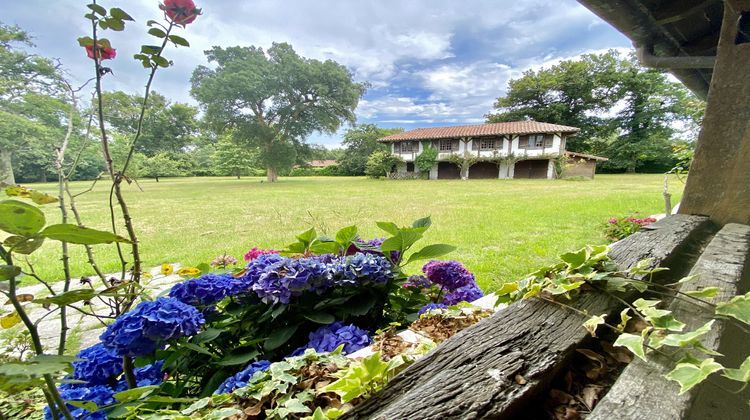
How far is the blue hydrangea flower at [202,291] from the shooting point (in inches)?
35.8

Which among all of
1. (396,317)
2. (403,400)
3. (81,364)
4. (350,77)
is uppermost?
(350,77)

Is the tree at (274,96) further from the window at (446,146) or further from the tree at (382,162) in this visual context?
the window at (446,146)

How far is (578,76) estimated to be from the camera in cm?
2250

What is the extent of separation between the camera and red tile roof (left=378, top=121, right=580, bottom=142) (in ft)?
55.2

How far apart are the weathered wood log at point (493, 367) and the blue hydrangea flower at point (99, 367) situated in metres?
0.75

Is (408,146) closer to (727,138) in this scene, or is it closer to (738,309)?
(727,138)

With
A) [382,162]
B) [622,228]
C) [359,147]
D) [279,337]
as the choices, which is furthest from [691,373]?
[359,147]

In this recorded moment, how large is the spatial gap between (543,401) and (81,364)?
1.09 metres

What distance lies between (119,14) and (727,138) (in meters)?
2.36

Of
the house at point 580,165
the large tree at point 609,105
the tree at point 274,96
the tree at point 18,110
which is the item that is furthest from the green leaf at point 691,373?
the large tree at point 609,105

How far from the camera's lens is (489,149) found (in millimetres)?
18422

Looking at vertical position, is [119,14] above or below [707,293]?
above

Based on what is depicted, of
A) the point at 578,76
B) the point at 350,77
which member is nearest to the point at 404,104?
the point at 350,77

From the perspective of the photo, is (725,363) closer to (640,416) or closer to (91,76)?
(640,416)
